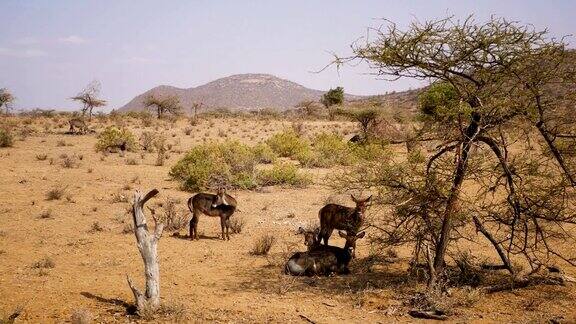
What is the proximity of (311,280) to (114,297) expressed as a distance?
3.32 metres

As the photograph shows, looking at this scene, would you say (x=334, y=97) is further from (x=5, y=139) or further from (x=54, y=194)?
(x=54, y=194)

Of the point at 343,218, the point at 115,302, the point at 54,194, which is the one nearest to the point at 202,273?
the point at 115,302

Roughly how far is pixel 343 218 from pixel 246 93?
13688cm

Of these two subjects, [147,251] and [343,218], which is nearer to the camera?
[147,251]

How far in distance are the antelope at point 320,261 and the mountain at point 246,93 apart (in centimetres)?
12260

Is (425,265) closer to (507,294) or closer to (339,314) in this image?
(507,294)

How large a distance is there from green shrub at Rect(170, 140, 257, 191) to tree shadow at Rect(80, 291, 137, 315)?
9334 millimetres

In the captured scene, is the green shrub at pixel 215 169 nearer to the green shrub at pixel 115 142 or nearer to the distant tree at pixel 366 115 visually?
the green shrub at pixel 115 142

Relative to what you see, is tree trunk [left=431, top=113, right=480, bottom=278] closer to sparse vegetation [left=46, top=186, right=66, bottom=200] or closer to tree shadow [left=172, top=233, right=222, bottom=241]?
tree shadow [left=172, top=233, right=222, bottom=241]

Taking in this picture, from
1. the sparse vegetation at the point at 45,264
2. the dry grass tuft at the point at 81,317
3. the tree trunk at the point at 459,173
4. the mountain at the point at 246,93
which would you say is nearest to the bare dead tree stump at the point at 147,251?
the dry grass tuft at the point at 81,317

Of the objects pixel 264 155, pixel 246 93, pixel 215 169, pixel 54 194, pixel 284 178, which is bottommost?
pixel 54 194

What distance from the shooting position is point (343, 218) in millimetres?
9688

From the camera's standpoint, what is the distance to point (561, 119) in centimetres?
694

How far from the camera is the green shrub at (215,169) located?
16.6 m
